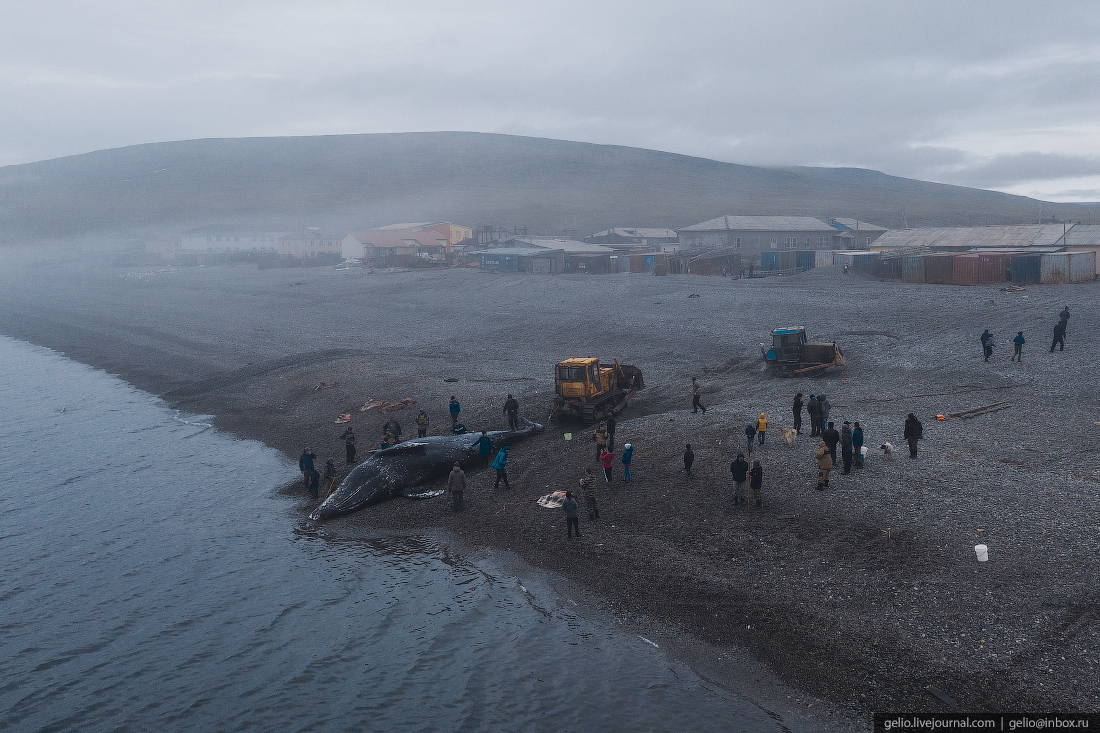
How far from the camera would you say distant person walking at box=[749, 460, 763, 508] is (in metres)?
18.4

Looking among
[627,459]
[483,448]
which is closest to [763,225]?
[483,448]

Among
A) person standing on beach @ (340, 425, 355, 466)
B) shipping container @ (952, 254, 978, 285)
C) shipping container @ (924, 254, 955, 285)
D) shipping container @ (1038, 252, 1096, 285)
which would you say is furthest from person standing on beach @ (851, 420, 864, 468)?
shipping container @ (924, 254, 955, 285)

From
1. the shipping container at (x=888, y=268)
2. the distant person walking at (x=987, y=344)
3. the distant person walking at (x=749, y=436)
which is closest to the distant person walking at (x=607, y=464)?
the distant person walking at (x=749, y=436)

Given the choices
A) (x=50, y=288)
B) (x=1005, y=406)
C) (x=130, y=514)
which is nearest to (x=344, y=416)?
(x=130, y=514)

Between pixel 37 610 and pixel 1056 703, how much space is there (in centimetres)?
2137

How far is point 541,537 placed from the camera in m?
19.6

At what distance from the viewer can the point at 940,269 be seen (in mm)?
56000

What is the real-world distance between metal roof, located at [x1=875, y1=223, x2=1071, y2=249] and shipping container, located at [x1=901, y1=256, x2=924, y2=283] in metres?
17.7

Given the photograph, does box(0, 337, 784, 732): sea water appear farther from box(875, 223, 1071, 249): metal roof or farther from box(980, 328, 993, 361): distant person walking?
box(875, 223, 1071, 249): metal roof

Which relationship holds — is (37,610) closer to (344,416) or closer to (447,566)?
(447,566)

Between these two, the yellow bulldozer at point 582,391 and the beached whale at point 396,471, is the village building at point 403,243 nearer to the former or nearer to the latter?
the yellow bulldozer at point 582,391

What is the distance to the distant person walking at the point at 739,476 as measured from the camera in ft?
61.6

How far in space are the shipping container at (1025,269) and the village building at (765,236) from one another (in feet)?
132

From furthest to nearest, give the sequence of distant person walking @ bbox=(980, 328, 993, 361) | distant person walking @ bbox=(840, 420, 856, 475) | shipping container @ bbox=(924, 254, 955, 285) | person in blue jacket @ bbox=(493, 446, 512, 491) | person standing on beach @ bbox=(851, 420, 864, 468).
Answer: shipping container @ bbox=(924, 254, 955, 285) < distant person walking @ bbox=(980, 328, 993, 361) < person in blue jacket @ bbox=(493, 446, 512, 491) < person standing on beach @ bbox=(851, 420, 864, 468) < distant person walking @ bbox=(840, 420, 856, 475)
